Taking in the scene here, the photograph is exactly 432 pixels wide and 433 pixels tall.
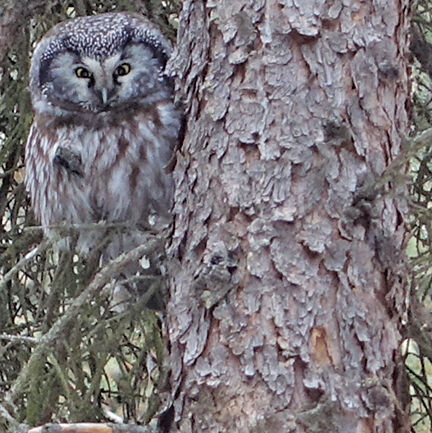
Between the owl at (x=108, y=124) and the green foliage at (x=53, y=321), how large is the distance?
0.14 meters

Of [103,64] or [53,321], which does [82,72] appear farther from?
[53,321]

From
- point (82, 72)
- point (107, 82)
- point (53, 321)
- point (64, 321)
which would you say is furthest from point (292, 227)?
point (82, 72)

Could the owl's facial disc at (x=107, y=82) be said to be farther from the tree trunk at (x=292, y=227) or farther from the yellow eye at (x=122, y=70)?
the tree trunk at (x=292, y=227)

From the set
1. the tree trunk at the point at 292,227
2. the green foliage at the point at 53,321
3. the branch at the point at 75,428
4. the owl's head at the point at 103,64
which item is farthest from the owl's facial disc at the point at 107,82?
the branch at the point at 75,428

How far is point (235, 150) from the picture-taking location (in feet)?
7.19

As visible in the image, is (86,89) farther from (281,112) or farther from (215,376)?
(215,376)

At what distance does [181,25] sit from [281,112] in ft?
1.46

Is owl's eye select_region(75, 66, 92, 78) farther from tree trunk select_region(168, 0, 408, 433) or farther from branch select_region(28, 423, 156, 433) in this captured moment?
branch select_region(28, 423, 156, 433)

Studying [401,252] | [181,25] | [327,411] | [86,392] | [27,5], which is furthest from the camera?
[27,5]

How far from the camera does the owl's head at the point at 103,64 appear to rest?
9.84 feet

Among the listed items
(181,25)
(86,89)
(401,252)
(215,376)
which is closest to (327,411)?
(215,376)

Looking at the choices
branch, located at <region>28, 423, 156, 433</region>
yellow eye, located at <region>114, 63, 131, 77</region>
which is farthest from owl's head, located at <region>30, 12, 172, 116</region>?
branch, located at <region>28, 423, 156, 433</region>

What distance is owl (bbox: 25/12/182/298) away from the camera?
298 centimetres

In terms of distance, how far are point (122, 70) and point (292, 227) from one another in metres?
1.13
